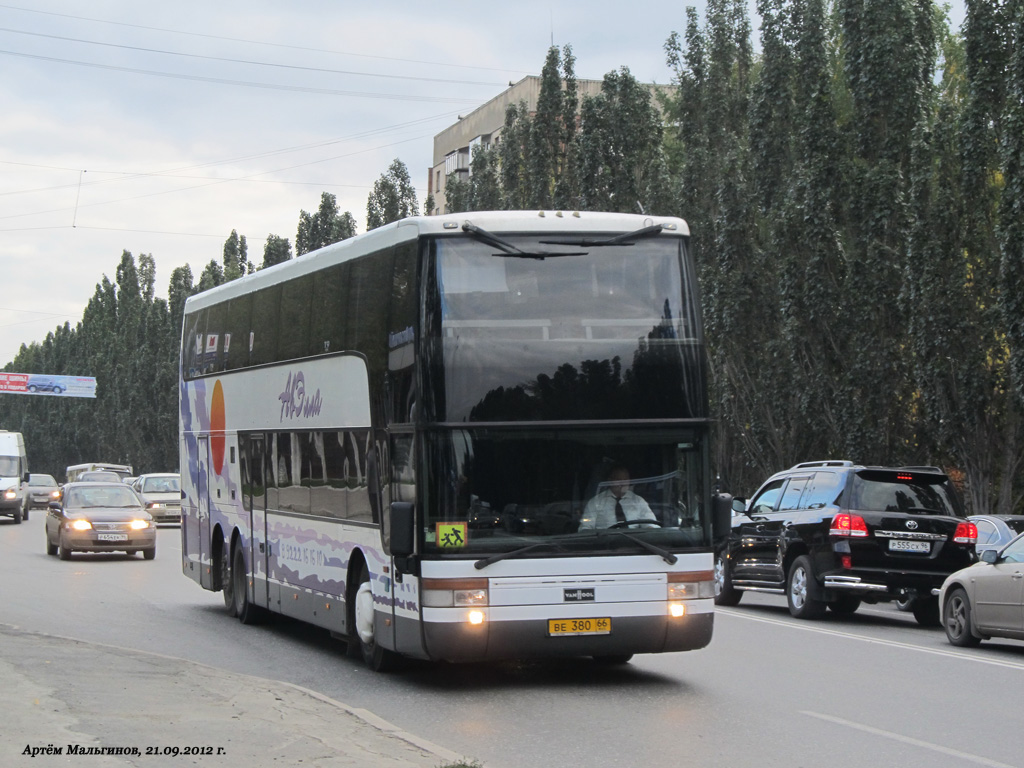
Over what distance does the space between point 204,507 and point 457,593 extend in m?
8.99

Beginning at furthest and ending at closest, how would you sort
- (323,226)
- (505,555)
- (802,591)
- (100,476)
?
1. (323,226)
2. (100,476)
3. (802,591)
4. (505,555)

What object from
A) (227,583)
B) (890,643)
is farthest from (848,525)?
(227,583)

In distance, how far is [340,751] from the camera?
27.3 ft

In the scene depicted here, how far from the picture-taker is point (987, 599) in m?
15.5

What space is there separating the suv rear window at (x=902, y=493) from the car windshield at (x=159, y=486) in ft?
116

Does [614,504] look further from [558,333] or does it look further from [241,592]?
[241,592]

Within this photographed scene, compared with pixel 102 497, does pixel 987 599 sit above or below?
below

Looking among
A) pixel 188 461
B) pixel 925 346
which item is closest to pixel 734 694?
pixel 188 461

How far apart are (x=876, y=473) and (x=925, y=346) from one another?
11.8 meters

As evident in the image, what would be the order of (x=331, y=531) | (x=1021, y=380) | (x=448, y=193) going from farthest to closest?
(x=448, y=193)
(x=1021, y=380)
(x=331, y=531)

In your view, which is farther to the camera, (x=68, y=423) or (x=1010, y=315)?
(x=68, y=423)

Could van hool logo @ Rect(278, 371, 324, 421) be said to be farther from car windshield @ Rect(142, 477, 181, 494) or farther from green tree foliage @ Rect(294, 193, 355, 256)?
green tree foliage @ Rect(294, 193, 355, 256)

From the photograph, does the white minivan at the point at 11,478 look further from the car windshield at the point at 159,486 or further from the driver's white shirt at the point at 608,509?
the driver's white shirt at the point at 608,509

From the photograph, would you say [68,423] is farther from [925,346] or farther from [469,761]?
[469,761]
